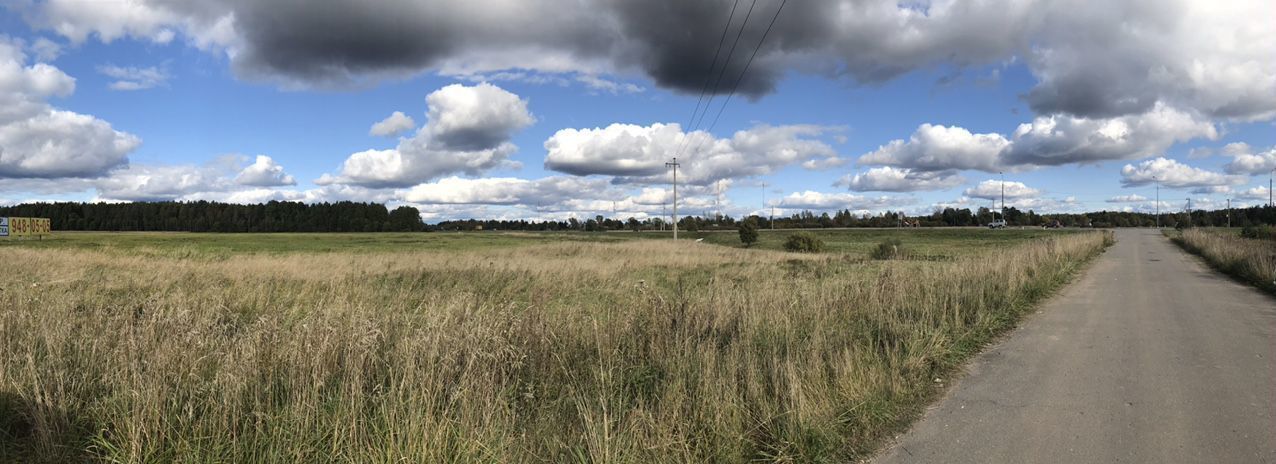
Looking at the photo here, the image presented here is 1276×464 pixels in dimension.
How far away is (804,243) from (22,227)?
327 feet

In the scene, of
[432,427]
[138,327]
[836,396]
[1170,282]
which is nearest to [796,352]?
[836,396]

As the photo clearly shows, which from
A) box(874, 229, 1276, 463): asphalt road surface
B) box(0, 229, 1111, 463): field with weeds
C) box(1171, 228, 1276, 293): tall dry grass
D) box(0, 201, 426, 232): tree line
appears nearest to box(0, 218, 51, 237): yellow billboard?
box(0, 201, 426, 232): tree line

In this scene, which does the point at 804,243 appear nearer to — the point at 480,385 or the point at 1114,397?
the point at 1114,397

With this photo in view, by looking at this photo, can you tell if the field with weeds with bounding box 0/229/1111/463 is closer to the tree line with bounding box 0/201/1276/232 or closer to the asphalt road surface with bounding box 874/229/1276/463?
the asphalt road surface with bounding box 874/229/1276/463

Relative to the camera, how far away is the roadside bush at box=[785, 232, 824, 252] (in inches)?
2047

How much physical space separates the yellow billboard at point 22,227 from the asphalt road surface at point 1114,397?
4203 inches

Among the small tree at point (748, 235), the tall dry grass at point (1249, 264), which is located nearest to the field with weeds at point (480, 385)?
the tall dry grass at point (1249, 264)

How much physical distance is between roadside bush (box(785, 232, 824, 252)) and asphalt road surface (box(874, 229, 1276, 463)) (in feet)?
134

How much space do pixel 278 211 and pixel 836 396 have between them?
198m

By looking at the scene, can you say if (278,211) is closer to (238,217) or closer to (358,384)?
(238,217)

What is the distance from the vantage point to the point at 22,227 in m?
80.6

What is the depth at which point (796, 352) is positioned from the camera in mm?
6910

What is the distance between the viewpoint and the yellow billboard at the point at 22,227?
76.8m

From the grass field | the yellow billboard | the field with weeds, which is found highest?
the yellow billboard
